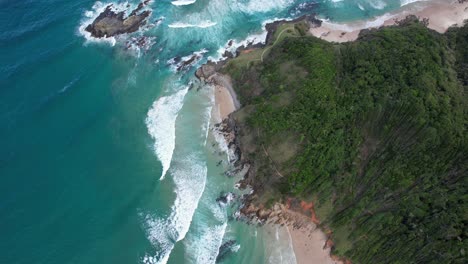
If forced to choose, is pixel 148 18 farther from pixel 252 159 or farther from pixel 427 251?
pixel 427 251

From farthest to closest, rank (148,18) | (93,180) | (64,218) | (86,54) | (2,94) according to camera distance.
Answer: (148,18) → (86,54) → (2,94) → (93,180) → (64,218)

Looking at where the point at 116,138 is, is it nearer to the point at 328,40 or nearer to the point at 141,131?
the point at 141,131

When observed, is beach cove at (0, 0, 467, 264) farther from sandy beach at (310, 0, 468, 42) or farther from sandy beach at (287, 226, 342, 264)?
sandy beach at (310, 0, 468, 42)

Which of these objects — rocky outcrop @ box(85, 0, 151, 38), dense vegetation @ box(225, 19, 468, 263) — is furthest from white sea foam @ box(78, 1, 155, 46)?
dense vegetation @ box(225, 19, 468, 263)

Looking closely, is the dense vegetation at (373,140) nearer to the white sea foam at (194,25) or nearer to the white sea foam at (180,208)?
the white sea foam at (180,208)

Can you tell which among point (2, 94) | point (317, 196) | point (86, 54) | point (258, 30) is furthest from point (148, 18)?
point (317, 196)

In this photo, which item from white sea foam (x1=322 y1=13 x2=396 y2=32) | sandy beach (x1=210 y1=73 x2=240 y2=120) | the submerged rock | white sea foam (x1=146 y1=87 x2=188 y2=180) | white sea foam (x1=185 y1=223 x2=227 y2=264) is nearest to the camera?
white sea foam (x1=185 y1=223 x2=227 y2=264)

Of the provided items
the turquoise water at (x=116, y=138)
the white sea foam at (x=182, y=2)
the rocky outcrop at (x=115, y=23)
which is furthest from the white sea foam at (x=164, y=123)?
the white sea foam at (x=182, y=2)
